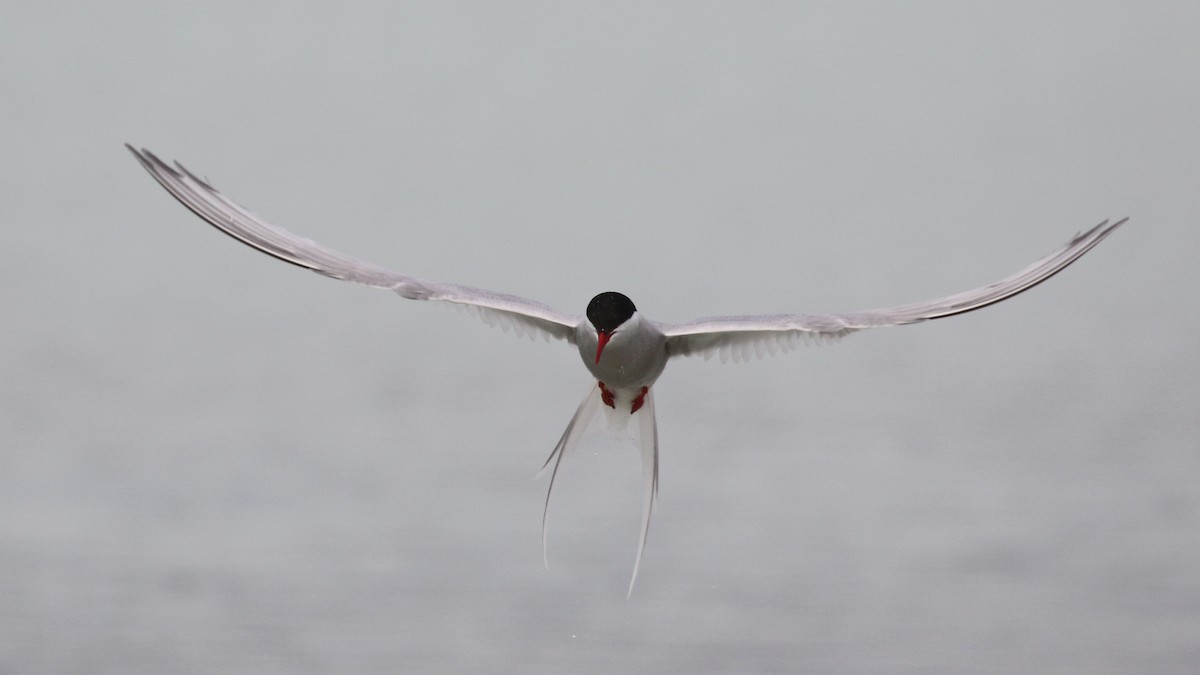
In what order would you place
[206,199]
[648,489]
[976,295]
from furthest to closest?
[648,489]
[206,199]
[976,295]

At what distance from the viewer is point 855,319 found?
6.61 meters

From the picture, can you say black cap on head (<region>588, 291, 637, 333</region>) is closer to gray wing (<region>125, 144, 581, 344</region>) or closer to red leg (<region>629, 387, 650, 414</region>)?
gray wing (<region>125, 144, 581, 344</region>)

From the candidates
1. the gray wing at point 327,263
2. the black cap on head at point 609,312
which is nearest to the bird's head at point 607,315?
the black cap on head at point 609,312

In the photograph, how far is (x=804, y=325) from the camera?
6578 millimetres

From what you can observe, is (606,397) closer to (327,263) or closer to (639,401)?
(639,401)

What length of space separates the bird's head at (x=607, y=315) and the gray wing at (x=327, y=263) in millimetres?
315

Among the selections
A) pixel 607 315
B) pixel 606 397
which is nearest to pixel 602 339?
pixel 607 315

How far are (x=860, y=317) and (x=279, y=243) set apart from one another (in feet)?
8.10

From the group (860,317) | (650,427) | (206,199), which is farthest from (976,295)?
(206,199)

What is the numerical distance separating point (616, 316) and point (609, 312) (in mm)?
34

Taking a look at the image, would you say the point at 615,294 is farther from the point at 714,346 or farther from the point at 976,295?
the point at 976,295

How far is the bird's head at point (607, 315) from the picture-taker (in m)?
6.80

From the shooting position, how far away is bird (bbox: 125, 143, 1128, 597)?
6578 millimetres

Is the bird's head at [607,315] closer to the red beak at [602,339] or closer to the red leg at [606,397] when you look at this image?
the red beak at [602,339]
